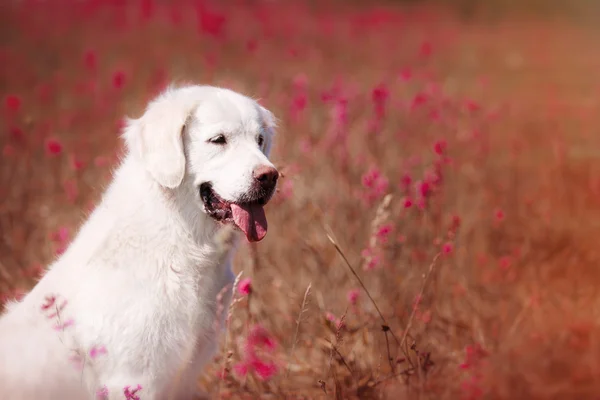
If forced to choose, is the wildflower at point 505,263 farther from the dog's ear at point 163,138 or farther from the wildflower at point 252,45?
the wildflower at point 252,45

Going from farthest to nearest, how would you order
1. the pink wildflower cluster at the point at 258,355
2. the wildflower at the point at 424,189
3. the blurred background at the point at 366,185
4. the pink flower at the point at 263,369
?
the wildflower at the point at 424,189 → the blurred background at the point at 366,185 → the pink wildflower cluster at the point at 258,355 → the pink flower at the point at 263,369

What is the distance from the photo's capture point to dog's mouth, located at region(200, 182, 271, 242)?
3.31 metres

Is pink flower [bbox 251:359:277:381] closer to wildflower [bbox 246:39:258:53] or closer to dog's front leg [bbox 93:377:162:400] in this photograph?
dog's front leg [bbox 93:377:162:400]

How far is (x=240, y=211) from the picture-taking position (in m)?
3.31

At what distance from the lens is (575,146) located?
268 inches

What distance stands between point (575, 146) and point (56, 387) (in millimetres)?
5338

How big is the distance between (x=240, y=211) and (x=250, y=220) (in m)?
0.07

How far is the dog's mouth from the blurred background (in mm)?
414

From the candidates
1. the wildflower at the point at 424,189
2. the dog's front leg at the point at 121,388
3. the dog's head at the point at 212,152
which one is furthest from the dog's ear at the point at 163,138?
the wildflower at the point at 424,189

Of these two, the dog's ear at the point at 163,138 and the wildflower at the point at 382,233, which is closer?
the dog's ear at the point at 163,138

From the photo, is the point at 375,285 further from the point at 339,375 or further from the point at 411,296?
the point at 339,375

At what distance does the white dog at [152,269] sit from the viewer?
305 cm

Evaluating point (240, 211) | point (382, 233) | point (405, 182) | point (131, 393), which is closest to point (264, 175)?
point (240, 211)

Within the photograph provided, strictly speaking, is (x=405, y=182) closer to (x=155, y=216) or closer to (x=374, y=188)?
(x=374, y=188)
